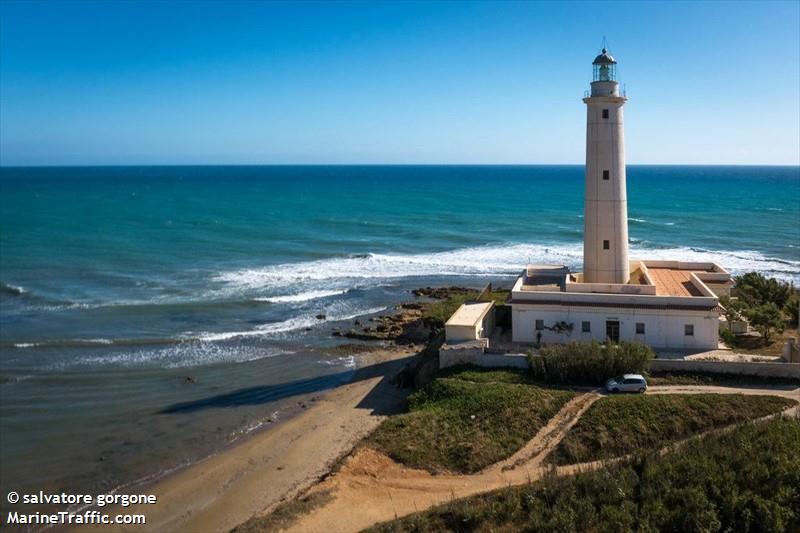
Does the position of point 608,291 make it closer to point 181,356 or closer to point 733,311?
point 733,311

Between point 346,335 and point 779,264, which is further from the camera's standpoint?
point 779,264

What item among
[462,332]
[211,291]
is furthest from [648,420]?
[211,291]

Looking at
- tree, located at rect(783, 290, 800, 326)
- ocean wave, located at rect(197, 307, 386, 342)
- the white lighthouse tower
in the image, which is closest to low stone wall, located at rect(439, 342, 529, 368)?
the white lighthouse tower

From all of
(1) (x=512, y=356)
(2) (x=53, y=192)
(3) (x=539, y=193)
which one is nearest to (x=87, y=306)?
(1) (x=512, y=356)

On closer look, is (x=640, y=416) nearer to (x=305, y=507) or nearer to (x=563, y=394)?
(x=563, y=394)

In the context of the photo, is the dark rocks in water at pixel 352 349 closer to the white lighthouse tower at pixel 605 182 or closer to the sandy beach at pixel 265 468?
the sandy beach at pixel 265 468

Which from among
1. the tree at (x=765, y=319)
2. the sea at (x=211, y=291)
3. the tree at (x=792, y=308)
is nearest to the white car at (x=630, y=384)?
the tree at (x=765, y=319)
